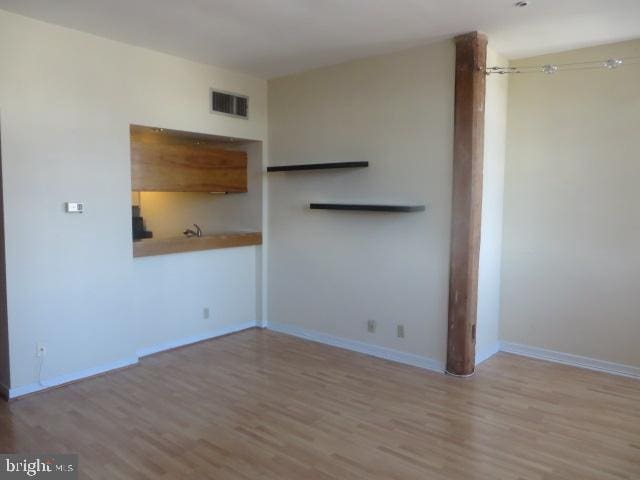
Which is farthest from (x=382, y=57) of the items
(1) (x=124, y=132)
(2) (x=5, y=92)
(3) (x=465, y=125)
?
(2) (x=5, y=92)

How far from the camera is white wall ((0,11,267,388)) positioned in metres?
3.34

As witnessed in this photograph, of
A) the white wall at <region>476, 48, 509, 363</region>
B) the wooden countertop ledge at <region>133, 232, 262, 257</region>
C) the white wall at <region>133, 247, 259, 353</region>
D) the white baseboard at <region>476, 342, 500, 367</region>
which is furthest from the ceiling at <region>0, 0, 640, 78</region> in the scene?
the white baseboard at <region>476, 342, 500, 367</region>

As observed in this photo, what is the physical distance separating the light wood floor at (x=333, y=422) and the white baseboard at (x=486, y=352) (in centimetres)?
8

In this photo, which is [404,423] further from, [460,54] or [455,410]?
[460,54]

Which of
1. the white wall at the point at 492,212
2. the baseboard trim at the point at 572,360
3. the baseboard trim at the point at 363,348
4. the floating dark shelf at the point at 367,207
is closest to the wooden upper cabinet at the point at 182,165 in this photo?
the floating dark shelf at the point at 367,207

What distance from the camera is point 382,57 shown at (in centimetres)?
418

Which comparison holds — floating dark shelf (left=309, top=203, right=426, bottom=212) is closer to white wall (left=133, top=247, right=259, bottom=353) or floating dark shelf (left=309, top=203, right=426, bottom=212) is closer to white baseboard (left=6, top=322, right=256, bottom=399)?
white wall (left=133, top=247, right=259, bottom=353)

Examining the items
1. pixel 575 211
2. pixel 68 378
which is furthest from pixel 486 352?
pixel 68 378

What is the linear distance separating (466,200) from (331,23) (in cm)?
165

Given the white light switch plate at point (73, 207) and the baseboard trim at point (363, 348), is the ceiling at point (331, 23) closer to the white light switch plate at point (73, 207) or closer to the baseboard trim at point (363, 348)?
the white light switch plate at point (73, 207)

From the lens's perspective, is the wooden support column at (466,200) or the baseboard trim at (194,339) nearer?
the wooden support column at (466,200)

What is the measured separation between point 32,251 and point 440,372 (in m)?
3.24

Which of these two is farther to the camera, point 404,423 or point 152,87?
point 152,87

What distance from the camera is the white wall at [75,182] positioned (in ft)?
11.0
